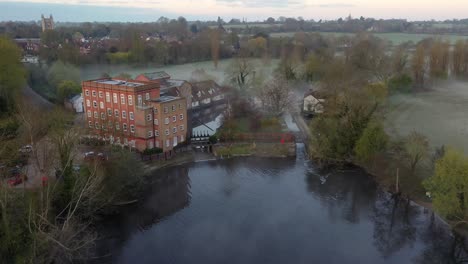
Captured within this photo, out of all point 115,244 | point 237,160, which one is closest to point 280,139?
point 237,160

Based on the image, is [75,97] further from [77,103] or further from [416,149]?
[416,149]

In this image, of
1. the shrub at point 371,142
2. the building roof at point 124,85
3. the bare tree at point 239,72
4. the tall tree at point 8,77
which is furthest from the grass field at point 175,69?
the shrub at point 371,142

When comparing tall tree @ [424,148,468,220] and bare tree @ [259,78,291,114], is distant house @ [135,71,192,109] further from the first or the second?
tall tree @ [424,148,468,220]

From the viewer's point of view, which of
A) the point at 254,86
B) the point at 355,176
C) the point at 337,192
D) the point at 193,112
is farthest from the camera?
the point at 254,86

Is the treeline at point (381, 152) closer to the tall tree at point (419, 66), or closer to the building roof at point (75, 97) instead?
the tall tree at point (419, 66)

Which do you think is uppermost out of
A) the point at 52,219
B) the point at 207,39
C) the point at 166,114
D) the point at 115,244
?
the point at 207,39

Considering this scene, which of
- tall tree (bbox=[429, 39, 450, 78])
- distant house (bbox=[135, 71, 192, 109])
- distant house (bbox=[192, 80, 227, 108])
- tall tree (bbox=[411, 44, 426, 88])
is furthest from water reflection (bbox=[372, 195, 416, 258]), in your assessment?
tall tree (bbox=[429, 39, 450, 78])

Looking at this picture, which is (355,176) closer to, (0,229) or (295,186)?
(295,186)
